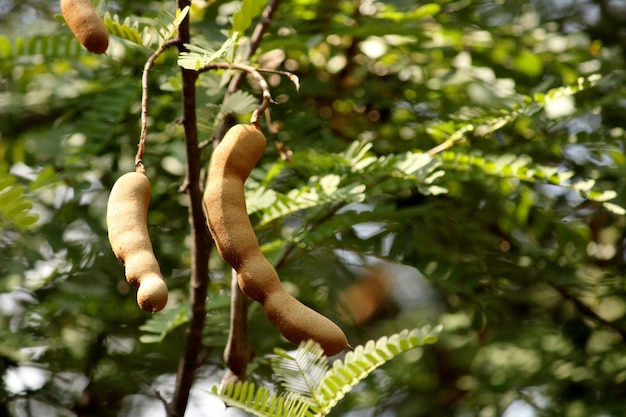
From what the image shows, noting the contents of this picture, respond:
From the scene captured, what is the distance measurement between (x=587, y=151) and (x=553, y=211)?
13cm

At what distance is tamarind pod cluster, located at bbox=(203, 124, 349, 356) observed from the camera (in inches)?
26.9

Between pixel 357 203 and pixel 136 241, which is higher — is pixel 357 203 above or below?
below

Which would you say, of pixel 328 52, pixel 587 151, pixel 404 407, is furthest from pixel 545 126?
pixel 404 407

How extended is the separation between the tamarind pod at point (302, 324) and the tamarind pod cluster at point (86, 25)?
282 mm

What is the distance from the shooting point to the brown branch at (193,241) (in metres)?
0.86

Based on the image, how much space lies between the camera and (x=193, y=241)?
98 cm

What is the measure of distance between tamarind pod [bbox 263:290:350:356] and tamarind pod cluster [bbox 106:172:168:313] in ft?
0.32

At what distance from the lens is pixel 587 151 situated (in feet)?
5.05

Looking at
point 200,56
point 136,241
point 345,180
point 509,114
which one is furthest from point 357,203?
point 136,241

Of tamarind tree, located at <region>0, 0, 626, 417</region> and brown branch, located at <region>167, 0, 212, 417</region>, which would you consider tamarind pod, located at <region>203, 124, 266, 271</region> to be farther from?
tamarind tree, located at <region>0, 0, 626, 417</region>

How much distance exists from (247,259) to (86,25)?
0.26 m

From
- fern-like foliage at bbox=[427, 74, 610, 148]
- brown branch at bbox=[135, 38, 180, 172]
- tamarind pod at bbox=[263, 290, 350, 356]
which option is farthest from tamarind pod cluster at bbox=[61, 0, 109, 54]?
fern-like foliage at bbox=[427, 74, 610, 148]

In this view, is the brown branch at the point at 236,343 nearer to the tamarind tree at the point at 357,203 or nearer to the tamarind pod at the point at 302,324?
the tamarind tree at the point at 357,203

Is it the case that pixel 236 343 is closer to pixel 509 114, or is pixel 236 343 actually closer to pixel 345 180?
pixel 345 180
